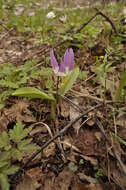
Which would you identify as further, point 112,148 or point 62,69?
point 62,69

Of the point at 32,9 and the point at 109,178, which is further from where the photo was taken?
the point at 32,9

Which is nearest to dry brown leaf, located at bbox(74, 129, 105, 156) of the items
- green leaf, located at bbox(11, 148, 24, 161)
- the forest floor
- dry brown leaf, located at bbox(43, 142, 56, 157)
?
the forest floor

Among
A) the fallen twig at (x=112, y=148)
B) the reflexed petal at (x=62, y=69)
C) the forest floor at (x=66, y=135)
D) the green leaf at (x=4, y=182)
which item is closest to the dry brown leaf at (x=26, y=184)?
the forest floor at (x=66, y=135)

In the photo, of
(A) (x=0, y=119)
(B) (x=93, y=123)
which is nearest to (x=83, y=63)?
(B) (x=93, y=123)

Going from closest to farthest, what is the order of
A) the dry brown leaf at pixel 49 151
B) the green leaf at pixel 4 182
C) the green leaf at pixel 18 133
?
the green leaf at pixel 4 182, the green leaf at pixel 18 133, the dry brown leaf at pixel 49 151

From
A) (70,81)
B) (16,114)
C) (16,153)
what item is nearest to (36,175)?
(16,153)

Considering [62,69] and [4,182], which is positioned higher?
[62,69]

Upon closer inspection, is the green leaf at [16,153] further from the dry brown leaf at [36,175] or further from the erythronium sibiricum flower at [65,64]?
the erythronium sibiricum flower at [65,64]

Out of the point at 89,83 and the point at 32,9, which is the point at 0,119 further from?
the point at 32,9

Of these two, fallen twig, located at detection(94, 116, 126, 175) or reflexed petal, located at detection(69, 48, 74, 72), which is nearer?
fallen twig, located at detection(94, 116, 126, 175)

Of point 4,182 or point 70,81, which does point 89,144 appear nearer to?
point 70,81

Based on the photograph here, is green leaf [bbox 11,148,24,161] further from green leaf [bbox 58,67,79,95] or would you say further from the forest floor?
green leaf [bbox 58,67,79,95]
